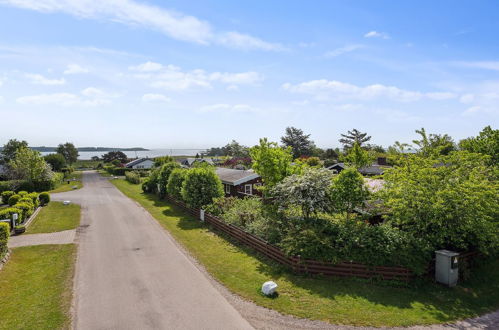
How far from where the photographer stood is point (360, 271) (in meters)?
13.7

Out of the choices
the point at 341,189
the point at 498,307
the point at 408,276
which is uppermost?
the point at 341,189

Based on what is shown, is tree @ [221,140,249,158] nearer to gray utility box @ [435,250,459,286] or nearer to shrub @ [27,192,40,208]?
shrub @ [27,192,40,208]

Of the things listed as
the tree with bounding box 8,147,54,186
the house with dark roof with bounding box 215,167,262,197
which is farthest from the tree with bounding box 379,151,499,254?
the tree with bounding box 8,147,54,186

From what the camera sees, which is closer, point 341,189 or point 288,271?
point 288,271

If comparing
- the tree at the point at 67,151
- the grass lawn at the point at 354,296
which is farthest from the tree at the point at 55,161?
the grass lawn at the point at 354,296

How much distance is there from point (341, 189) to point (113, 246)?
1483cm

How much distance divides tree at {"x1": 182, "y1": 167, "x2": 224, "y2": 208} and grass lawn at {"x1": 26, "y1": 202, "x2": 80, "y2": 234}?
964cm

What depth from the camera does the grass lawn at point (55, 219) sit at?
23117 millimetres

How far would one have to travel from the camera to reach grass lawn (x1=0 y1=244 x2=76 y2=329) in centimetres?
1049

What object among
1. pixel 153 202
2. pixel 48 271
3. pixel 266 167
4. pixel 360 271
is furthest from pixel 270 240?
pixel 153 202

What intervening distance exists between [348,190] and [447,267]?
5.85m

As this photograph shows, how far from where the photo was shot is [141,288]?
13.0 metres

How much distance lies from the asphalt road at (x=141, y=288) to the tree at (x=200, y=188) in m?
5.21

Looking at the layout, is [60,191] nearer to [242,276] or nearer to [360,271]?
[242,276]
